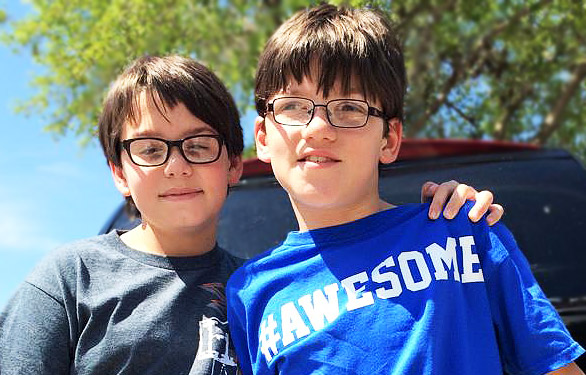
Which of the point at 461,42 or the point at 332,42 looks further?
the point at 461,42

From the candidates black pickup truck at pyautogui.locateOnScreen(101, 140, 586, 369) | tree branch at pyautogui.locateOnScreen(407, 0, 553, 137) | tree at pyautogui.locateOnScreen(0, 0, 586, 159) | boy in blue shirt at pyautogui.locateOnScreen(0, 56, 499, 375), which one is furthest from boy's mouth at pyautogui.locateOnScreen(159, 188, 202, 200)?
tree branch at pyautogui.locateOnScreen(407, 0, 553, 137)

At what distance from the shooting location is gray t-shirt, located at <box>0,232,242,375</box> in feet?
5.94

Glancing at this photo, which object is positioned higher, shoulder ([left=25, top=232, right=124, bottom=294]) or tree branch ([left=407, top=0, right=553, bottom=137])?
tree branch ([left=407, top=0, right=553, bottom=137])

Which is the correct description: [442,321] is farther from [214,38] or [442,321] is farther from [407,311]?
[214,38]

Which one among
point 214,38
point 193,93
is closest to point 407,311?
point 193,93

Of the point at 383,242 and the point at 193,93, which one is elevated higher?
the point at 193,93

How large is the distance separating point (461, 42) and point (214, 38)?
11.7 feet

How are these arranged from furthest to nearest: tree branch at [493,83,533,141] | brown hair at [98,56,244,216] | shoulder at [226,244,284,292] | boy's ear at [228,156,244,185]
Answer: tree branch at [493,83,533,141]
boy's ear at [228,156,244,185]
brown hair at [98,56,244,216]
shoulder at [226,244,284,292]

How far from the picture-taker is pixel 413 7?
865cm

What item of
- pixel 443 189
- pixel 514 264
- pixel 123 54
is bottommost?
pixel 514 264

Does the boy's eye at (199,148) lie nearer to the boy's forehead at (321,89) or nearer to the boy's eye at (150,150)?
the boy's eye at (150,150)

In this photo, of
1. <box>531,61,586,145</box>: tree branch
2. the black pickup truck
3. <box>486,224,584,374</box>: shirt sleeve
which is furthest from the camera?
<box>531,61,586,145</box>: tree branch

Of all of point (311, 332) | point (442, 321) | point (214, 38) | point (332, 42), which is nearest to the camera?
point (442, 321)

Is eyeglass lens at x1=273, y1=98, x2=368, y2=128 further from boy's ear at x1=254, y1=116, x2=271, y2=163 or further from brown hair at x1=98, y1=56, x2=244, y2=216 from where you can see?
brown hair at x1=98, y1=56, x2=244, y2=216
